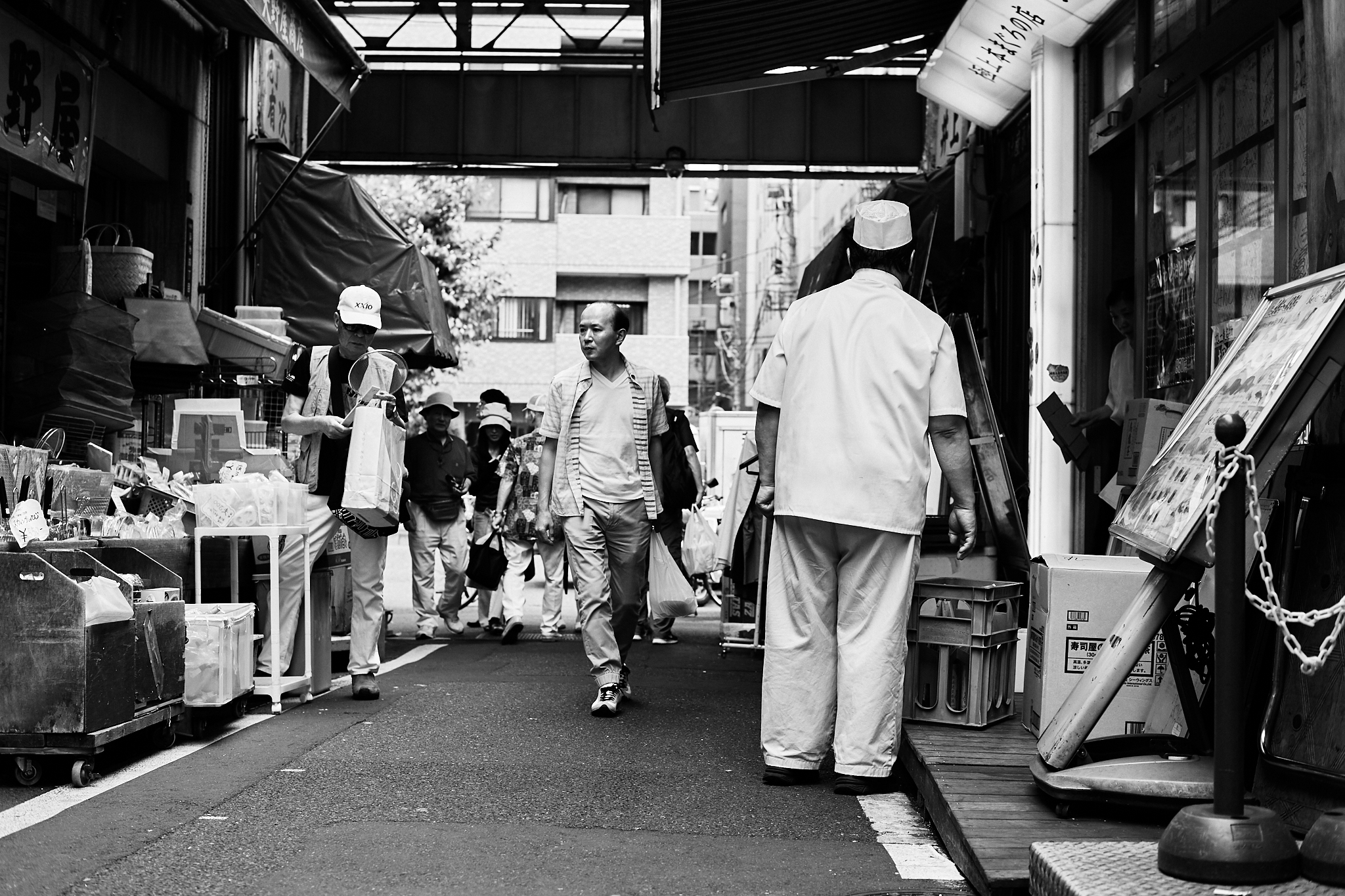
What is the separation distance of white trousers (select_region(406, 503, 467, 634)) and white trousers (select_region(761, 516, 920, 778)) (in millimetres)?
6930

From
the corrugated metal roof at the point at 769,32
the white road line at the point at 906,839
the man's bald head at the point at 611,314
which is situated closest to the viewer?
the white road line at the point at 906,839

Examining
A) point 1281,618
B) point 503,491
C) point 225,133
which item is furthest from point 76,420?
point 1281,618

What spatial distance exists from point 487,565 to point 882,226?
7256mm

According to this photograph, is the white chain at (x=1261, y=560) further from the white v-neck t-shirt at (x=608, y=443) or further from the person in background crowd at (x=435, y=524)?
the person in background crowd at (x=435, y=524)

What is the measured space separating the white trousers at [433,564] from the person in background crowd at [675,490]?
5.28 feet

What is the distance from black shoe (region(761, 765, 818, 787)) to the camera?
18.8ft

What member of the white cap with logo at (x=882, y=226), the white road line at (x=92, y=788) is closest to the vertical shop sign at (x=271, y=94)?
the white road line at (x=92, y=788)

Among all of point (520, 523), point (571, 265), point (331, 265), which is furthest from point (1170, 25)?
point (571, 265)

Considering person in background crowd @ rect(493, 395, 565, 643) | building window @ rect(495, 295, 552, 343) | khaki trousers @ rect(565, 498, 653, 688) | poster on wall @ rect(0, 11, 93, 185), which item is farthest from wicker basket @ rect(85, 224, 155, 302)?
building window @ rect(495, 295, 552, 343)

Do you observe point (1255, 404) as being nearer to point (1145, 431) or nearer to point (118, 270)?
point (1145, 431)

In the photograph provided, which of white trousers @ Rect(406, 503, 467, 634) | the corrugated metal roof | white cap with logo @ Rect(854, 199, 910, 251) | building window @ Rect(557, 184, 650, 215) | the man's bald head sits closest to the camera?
white cap with logo @ Rect(854, 199, 910, 251)

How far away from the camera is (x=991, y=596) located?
244 inches

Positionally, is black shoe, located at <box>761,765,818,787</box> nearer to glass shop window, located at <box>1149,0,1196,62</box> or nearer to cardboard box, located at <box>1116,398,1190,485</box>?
cardboard box, located at <box>1116,398,1190,485</box>

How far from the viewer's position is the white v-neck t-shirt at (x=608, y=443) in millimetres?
7777
